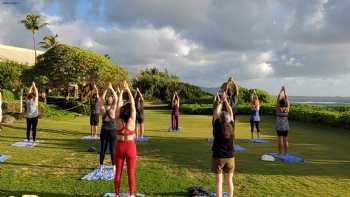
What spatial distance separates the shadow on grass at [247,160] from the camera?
11.4 meters

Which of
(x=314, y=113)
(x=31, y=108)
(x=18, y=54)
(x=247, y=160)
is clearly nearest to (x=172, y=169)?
(x=247, y=160)

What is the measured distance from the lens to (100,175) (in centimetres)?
1005

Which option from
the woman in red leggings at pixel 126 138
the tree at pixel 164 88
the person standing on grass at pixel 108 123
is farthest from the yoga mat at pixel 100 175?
the tree at pixel 164 88

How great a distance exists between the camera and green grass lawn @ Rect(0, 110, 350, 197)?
30.3 ft

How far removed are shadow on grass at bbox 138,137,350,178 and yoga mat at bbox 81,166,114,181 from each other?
2.09m

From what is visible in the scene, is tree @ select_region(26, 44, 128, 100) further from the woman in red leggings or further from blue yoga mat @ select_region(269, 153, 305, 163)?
the woman in red leggings

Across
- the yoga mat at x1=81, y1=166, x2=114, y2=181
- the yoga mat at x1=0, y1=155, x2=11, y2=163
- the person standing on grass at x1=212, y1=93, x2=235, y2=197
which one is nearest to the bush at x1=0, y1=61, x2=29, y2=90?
the yoga mat at x1=0, y1=155, x2=11, y2=163

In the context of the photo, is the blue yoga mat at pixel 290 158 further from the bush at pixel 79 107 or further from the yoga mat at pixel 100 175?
the bush at pixel 79 107

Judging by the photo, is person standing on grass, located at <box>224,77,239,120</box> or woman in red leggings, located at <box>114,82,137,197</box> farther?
person standing on grass, located at <box>224,77,239,120</box>

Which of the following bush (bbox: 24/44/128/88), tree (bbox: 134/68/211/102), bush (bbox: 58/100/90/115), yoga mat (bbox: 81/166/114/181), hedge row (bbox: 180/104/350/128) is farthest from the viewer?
tree (bbox: 134/68/211/102)

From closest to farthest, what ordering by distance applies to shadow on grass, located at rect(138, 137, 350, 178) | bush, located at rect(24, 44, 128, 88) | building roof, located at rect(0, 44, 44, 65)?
shadow on grass, located at rect(138, 137, 350, 178), bush, located at rect(24, 44, 128, 88), building roof, located at rect(0, 44, 44, 65)

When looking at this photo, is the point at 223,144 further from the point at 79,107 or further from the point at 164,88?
the point at 164,88

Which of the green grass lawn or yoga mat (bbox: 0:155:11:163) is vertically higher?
yoga mat (bbox: 0:155:11:163)

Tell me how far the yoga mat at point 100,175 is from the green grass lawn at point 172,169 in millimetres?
220
